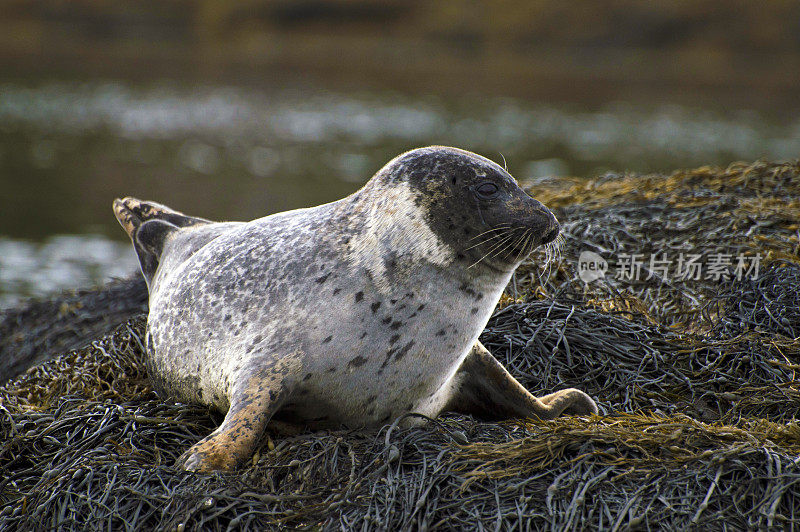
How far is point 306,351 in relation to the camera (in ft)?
10.5

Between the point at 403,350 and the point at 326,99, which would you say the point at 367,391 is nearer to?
the point at 403,350

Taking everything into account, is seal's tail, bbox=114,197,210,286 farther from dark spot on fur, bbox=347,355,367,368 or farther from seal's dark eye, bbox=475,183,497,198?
seal's dark eye, bbox=475,183,497,198

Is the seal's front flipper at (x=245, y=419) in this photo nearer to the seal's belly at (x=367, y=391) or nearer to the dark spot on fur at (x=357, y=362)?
the seal's belly at (x=367, y=391)

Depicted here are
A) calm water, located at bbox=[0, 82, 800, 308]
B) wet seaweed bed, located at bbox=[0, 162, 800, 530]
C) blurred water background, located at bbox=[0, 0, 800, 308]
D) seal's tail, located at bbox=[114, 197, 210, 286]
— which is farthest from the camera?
blurred water background, located at bbox=[0, 0, 800, 308]

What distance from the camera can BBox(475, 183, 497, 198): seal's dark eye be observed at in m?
3.24

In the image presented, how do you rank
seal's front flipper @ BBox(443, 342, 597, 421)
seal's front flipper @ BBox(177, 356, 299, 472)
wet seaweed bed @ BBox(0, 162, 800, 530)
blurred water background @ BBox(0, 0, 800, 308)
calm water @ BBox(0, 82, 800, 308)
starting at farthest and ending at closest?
blurred water background @ BBox(0, 0, 800, 308) < calm water @ BBox(0, 82, 800, 308) < seal's front flipper @ BBox(443, 342, 597, 421) < seal's front flipper @ BBox(177, 356, 299, 472) < wet seaweed bed @ BBox(0, 162, 800, 530)

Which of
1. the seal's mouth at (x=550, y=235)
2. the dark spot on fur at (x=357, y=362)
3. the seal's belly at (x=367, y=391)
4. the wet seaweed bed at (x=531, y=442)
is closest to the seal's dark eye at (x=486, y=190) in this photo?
the seal's mouth at (x=550, y=235)

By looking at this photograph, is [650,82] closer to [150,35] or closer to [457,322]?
[150,35]

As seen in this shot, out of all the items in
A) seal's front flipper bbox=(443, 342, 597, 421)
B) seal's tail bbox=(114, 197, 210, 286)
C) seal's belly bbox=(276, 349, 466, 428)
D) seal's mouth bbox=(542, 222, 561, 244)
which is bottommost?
seal's front flipper bbox=(443, 342, 597, 421)

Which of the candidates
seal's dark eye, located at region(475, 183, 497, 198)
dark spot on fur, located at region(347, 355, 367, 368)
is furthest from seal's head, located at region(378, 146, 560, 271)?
dark spot on fur, located at region(347, 355, 367, 368)

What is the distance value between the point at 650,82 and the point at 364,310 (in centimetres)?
2688

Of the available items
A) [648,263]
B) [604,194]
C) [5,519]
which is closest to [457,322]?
[5,519]

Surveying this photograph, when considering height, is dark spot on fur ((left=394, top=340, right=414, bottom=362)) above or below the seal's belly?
above

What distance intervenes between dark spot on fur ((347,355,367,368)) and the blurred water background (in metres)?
6.08
